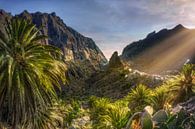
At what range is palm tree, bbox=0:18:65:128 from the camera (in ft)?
134

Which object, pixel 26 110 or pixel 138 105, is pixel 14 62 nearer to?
pixel 26 110

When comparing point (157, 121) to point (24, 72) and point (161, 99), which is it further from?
point (161, 99)

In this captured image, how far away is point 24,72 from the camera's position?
41906 millimetres

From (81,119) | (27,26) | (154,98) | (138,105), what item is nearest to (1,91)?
(27,26)

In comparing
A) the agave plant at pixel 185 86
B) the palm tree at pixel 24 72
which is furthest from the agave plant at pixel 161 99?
the palm tree at pixel 24 72

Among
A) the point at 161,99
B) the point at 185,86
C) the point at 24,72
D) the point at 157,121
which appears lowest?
the point at 157,121

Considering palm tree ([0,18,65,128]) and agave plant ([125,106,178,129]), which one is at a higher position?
palm tree ([0,18,65,128])

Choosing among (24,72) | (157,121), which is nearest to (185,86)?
(24,72)

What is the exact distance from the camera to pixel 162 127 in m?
26.2

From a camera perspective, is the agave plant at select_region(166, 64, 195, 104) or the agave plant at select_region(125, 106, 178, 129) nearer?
the agave plant at select_region(125, 106, 178, 129)

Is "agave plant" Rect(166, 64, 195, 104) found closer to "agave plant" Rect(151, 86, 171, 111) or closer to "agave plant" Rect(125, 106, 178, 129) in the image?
"agave plant" Rect(151, 86, 171, 111)

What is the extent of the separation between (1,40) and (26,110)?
7.34 meters

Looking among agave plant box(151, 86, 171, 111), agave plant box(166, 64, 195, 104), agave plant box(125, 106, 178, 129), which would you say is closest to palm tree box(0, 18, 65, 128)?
agave plant box(125, 106, 178, 129)

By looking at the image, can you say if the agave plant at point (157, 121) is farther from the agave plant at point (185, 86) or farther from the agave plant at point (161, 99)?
the agave plant at point (161, 99)
